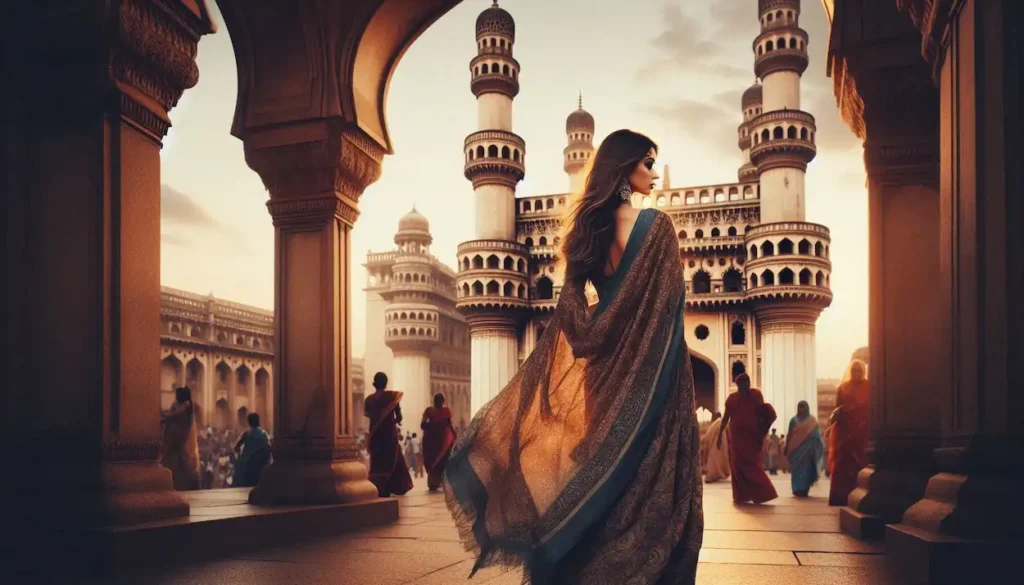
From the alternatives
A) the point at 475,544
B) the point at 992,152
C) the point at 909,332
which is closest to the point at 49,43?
the point at 475,544

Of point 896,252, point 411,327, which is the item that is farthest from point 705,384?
Answer: point 896,252

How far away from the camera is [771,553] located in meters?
4.14

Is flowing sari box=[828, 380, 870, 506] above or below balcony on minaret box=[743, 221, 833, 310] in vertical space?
below

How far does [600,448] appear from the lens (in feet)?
8.11

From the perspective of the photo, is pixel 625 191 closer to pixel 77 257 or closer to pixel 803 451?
pixel 77 257

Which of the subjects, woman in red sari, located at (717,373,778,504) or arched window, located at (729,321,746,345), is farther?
arched window, located at (729,321,746,345)

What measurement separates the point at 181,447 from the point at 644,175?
689 centimetres

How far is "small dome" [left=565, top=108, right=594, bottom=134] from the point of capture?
4509 cm

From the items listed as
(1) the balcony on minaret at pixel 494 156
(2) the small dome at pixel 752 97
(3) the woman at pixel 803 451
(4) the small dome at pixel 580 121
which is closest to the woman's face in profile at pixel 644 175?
(3) the woman at pixel 803 451

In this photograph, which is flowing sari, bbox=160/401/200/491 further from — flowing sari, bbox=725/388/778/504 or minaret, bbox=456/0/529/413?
minaret, bbox=456/0/529/413

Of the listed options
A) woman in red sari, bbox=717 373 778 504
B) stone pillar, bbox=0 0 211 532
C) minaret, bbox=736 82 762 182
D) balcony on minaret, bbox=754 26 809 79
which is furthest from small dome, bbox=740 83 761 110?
stone pillar, bbox=0 0 211 532

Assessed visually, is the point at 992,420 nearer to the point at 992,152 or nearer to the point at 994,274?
the point at 994,274

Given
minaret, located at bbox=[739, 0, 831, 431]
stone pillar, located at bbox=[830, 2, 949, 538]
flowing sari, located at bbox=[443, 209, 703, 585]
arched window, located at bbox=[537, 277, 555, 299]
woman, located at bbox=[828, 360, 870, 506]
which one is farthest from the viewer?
arched window, located at bbox=[537, 277, 555, 299]

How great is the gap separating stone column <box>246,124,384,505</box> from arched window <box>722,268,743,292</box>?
2928 centimetres
